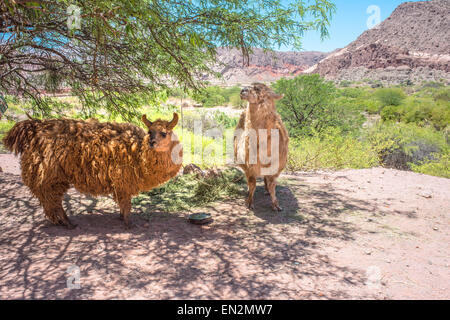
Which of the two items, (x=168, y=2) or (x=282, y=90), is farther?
(x=282, y=90)

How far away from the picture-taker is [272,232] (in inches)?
169

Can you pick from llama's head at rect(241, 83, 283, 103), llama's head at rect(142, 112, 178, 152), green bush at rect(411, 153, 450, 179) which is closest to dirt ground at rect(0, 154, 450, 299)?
llama's head at rect(142, 112, 178, 152)

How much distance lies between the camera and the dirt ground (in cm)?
283

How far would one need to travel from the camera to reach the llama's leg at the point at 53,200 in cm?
390

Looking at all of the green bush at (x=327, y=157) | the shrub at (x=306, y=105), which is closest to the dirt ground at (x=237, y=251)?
the green bush at (x=327, y=157)

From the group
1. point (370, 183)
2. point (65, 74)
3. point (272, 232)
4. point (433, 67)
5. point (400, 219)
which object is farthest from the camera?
point (433, 67)

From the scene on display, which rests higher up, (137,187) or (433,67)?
(433,67)

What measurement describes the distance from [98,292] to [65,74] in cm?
500

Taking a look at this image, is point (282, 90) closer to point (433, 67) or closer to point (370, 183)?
point (370, 183)

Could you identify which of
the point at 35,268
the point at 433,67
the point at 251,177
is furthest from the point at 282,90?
the point at 433,67

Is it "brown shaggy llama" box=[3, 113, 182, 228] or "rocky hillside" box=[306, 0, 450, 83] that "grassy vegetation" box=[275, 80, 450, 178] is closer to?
"brown shaggy llama" box=[3, 113, 182, 228]

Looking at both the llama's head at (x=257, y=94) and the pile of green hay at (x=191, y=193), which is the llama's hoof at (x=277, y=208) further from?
the llama's head at (x=257, y=94)

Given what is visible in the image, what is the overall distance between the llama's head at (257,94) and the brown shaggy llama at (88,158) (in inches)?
50.0

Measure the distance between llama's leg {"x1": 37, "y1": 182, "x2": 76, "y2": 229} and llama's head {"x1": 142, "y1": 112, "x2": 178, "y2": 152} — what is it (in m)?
1.58
